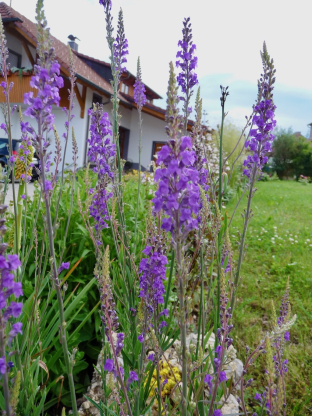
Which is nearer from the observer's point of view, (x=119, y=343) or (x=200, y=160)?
(x=119, y=343)

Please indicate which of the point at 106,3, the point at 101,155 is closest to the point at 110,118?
the point at 106,3

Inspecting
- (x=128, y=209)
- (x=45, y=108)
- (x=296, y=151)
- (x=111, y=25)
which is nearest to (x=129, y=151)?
(x=128, y=209)

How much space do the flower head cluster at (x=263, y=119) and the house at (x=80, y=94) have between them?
10818 millimetres

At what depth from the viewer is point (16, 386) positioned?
87 centimetres

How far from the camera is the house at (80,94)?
14898 millimetres

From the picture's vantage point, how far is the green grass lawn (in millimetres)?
2711

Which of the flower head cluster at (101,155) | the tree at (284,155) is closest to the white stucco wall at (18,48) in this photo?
the flower head cluster at (101,155)

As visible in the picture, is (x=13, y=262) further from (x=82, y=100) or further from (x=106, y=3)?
(x=82, y=100)

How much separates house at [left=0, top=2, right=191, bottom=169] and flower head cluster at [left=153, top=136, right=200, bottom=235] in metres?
11.7

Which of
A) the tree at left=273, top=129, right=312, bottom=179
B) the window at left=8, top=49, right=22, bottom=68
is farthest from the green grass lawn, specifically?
the tree at left=273, top=129, right=312, bottom=179

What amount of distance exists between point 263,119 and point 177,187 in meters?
1.15

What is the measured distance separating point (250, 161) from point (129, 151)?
752 inches

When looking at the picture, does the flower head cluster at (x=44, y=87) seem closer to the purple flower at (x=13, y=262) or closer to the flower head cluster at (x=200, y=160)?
the purple flower at (x=13, y=262)

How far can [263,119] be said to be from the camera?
1.83 meters
